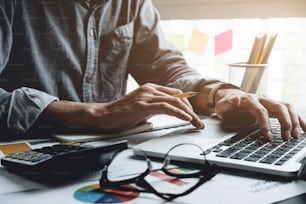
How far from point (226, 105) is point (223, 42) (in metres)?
0.59

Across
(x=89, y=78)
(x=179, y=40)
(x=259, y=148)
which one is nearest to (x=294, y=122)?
(x=259, y=148)

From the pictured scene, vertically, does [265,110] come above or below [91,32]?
below

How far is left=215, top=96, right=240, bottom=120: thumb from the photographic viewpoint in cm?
83

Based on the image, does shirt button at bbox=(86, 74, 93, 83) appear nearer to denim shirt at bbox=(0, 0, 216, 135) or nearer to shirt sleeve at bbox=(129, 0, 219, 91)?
denim shirt at bbox=(0, 0, 216, 135)

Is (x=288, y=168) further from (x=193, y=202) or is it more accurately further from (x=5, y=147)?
(x=5, y=147)

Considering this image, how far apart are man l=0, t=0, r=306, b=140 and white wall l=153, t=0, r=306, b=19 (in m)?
0.13

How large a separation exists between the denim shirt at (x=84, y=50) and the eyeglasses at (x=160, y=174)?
377 millimetres

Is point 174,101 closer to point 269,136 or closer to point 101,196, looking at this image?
point 269,136

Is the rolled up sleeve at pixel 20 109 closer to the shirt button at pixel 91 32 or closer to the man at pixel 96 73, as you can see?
the man at pixel 96 73

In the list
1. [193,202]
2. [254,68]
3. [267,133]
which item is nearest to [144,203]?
[193,202]

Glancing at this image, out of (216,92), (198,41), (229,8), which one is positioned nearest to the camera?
(216,92)

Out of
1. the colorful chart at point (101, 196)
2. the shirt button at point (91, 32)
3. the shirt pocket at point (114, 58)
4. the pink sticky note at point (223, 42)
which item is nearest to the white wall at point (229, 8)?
the pink sticky note at point (223, 42)

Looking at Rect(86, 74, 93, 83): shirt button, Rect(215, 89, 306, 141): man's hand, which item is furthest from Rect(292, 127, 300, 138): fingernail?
Rect(86, 74, 93, 83): shirt button

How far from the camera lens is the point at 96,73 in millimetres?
1145
